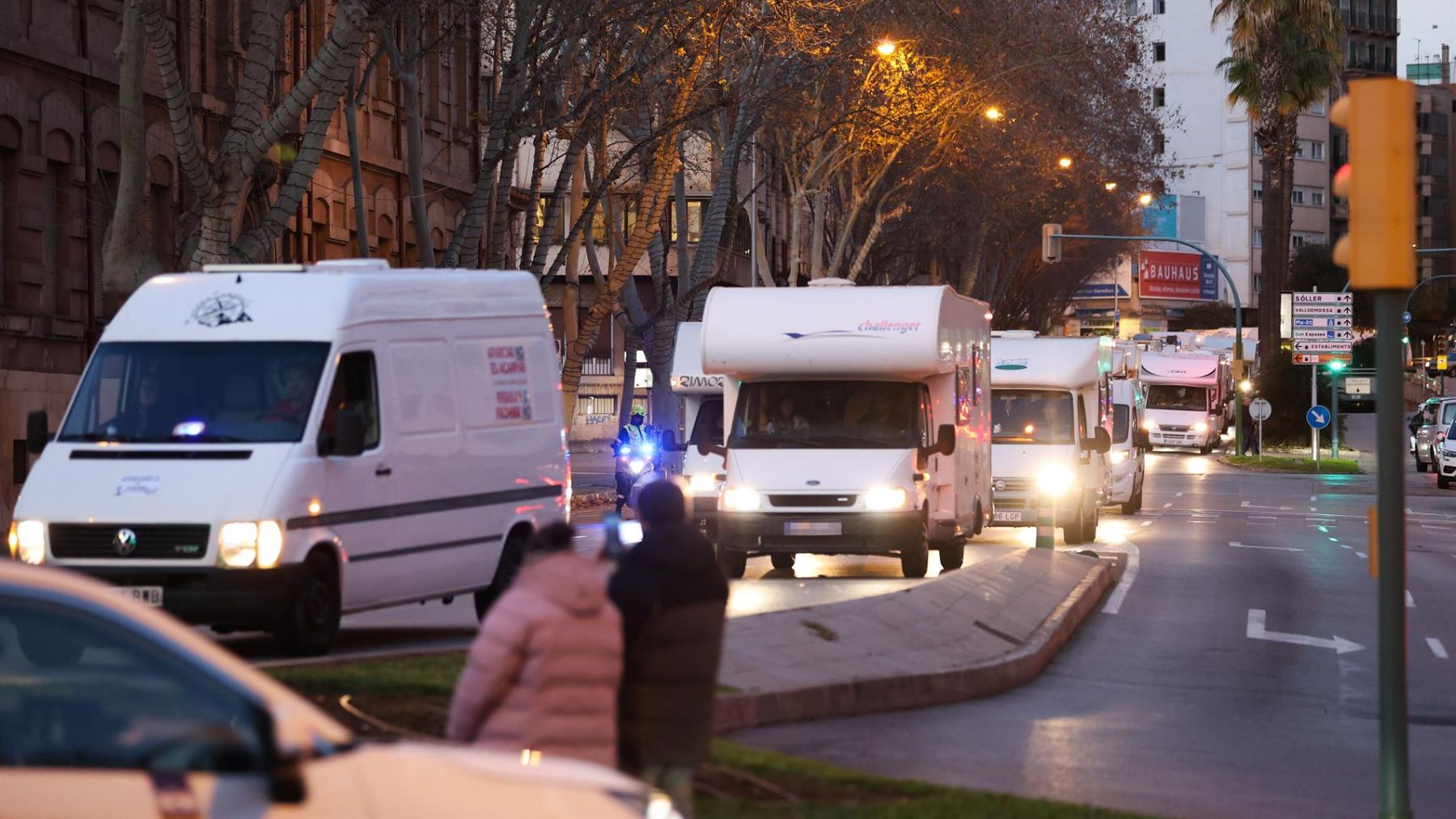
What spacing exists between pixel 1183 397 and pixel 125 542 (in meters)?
63.8

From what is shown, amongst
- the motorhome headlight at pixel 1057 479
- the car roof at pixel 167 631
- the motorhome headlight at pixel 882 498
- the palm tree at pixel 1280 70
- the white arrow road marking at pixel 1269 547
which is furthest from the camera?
the palm tree at pixel 1280 70

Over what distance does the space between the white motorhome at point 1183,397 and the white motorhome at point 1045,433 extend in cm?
4279

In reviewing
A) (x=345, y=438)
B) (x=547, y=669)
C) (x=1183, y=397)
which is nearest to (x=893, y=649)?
(x=345, y=438)

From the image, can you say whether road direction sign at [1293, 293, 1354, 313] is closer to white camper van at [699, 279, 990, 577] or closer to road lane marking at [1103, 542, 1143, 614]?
road lane marking at [1103, 542, 1143, 614]

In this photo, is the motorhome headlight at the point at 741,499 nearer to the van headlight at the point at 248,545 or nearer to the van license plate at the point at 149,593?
the van headlight at the point at 248,545

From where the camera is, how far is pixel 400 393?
15.4 meters

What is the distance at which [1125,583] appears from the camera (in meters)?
25.4

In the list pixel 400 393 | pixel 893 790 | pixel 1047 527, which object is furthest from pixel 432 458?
pixel 1047 527

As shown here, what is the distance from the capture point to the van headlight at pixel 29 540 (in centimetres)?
1422

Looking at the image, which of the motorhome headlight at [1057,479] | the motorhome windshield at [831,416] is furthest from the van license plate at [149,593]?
the motorhome headlight at [1057,479]

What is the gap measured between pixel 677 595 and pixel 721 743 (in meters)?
3.94

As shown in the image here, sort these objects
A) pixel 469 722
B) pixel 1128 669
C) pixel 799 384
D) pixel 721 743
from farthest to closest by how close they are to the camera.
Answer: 1. pixel 799 384
2. pixel 1128 669
3. pixel 721 743
4. pixel 469 722

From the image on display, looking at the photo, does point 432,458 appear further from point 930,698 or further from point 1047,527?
point 1047,527

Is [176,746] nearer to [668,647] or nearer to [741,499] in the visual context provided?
[668,647]
